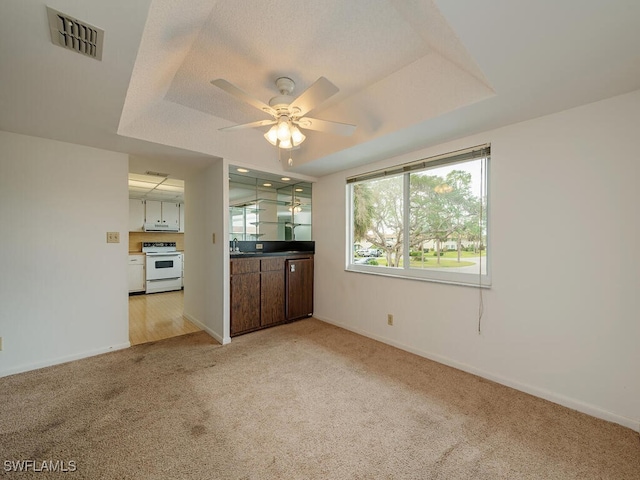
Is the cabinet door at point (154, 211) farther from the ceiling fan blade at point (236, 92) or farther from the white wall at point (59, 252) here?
the ceiling fan blade at point (236, 92)

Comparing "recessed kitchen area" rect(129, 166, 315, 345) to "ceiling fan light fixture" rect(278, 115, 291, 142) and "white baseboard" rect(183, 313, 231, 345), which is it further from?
"ceiling fan light fixture" rect(278, 115, 291, 142)

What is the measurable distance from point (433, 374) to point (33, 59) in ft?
11.7

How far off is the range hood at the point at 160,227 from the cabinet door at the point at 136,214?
148 millimetres

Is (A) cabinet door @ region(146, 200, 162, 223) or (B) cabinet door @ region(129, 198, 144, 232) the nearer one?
(B) cabinet door @ region(129, 198, 144, 232)

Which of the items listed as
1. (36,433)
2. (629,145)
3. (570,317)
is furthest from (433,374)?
(36,433)

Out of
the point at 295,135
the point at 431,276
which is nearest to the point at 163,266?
the point at 295,135

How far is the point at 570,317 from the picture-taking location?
1.95 meters

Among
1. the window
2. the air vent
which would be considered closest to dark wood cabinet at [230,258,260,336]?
the window

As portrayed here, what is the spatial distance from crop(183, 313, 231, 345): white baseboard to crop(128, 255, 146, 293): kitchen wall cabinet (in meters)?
2.58

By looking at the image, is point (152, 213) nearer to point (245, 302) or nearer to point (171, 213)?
point (171, 213)

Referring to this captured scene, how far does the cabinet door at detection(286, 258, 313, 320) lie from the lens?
387 cm

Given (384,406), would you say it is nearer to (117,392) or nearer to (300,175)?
(117,392)

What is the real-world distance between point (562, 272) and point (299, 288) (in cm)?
300

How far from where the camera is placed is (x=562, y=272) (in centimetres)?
199
